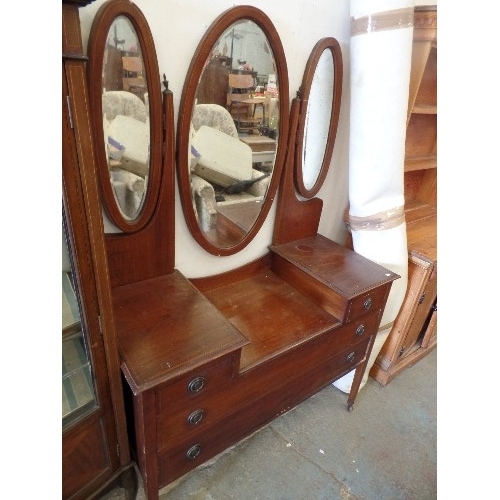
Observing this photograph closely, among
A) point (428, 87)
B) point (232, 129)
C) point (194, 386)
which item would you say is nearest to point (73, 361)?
point (194, 386)

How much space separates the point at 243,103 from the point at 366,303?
888 mm

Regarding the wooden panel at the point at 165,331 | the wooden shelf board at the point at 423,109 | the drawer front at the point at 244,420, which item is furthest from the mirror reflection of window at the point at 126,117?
the wooden shelf board at the point at 423,109

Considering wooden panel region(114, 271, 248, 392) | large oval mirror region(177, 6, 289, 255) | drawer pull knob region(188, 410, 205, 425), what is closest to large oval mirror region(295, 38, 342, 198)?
large oval mirror region(177, 6, 289, 255)

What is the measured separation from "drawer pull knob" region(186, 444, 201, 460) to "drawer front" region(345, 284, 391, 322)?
0.69 metres

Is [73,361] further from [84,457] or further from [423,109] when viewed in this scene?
[423,109]

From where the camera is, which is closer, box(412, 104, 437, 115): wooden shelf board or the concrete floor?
the concrete floor

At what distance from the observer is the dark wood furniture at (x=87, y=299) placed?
65 centimetres

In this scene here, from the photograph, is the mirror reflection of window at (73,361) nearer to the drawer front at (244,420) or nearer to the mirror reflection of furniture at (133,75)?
the drawer front at (244,420)

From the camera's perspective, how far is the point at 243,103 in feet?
3.94

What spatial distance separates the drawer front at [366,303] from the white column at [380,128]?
0.22 meters

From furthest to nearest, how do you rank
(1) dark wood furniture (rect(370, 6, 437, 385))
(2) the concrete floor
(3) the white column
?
(1) dark wood furniture (rect(370, 6, 437, 385)) < (2) the concrete floor < (3) the white column

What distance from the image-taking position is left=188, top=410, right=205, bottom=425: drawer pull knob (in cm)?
106

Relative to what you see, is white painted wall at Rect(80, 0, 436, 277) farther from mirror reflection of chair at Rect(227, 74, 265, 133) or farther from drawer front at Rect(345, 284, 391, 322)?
drawer front at Rect(345, 284, 391, 322)
